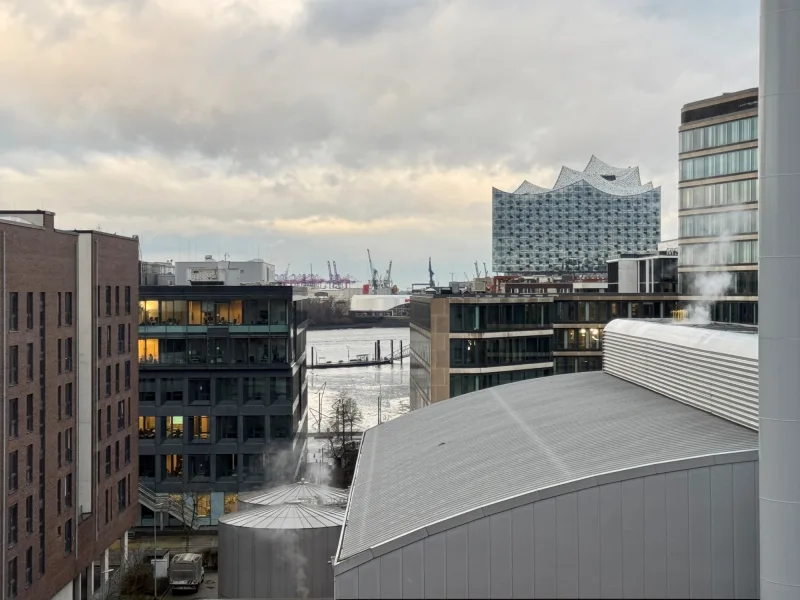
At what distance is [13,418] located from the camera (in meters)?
40.5

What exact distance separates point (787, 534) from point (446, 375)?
52.9 metres

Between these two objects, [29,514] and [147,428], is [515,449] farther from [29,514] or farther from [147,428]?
[147,428]

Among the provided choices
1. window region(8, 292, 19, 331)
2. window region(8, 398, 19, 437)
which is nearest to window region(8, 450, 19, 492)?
window region(8, 398, 19, 437)

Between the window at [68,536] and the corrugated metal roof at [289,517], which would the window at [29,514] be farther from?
the corrugated metal roof at [289,517]

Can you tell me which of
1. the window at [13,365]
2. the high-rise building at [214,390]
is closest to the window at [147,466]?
the high-rise building at [214,390]

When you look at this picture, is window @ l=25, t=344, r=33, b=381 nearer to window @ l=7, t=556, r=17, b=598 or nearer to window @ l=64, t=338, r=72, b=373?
window @ l=64, t=338, r=72, b=373

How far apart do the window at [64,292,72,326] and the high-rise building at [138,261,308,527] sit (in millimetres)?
21069

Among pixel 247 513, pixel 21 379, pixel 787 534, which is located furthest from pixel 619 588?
pixel 21 379

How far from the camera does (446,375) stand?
6862 centimetres

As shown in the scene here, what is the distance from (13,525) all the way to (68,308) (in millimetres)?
12713

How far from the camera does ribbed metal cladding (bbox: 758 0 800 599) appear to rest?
1523 centimetres

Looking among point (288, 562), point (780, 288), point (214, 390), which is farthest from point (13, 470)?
point (780, 288)

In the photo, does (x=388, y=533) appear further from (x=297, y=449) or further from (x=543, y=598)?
(x=297, y=449)

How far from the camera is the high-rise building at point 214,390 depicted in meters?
69.6
